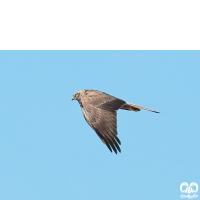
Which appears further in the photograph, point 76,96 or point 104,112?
point 76,96

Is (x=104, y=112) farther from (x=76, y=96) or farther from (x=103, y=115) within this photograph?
(x=76, y=96)

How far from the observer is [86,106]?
446 inches

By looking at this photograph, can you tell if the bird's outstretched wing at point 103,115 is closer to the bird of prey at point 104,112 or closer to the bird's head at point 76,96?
the bird of prey at point 104,112

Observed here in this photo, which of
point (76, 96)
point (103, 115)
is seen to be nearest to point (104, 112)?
point (103, 115)

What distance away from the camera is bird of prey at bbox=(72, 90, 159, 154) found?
10.2 meters

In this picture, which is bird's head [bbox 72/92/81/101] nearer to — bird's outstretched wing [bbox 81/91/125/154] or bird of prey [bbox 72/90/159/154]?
bird of prey [bbox 72/90/159/154]

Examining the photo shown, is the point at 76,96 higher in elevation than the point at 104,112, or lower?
higher

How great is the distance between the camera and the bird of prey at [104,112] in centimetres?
1022

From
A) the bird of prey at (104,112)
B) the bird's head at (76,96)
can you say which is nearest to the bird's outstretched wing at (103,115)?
the bird of prey at (104,112)

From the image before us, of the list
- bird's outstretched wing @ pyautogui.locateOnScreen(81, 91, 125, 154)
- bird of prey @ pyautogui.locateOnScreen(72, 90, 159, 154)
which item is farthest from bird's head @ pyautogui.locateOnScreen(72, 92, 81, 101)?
bird's outstretched wing @ pyautogui.locateOnScreen(81, 91, 125, 154)

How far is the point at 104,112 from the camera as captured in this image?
1088cm
